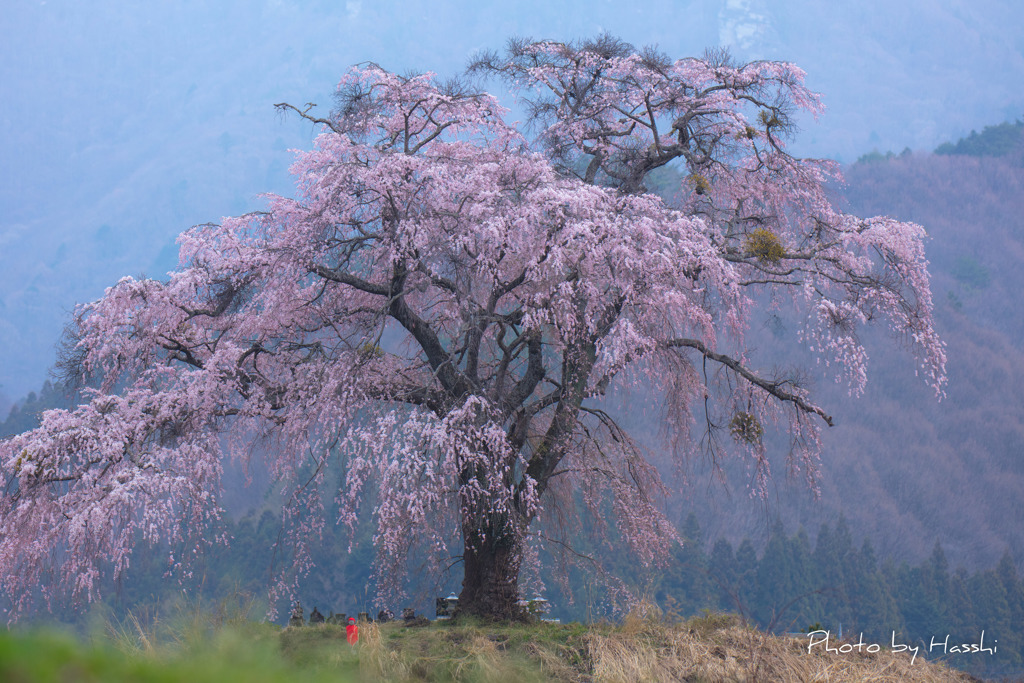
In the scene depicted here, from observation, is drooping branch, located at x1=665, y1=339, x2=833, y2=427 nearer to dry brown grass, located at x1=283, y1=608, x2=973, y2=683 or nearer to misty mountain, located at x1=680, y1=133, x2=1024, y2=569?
dry brown grass, located at x1=283, y1=608, x2=973, y2=683

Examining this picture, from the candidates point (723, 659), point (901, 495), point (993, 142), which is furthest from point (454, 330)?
point (993, 142)

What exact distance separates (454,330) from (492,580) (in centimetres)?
331

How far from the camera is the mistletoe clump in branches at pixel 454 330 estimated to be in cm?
910

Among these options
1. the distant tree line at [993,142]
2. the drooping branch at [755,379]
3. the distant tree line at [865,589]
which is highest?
the distant tree line at [993,142]

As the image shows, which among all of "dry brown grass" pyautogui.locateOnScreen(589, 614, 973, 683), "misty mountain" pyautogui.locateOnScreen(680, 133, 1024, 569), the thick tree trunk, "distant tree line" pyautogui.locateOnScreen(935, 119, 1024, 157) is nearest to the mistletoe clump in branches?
the thick tree trunk

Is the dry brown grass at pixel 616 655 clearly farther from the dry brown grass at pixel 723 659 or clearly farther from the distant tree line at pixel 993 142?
the distant tree line at pixel 993 142

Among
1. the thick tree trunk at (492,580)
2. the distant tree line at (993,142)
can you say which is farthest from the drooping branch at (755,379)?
the distant tree line at (993,142)

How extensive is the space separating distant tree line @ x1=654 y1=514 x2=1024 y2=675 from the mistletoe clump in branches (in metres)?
26.1

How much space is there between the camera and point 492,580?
10.5 meters

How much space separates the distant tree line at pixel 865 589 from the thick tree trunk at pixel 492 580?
25888 millimetres

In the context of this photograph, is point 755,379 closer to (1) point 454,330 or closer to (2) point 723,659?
(2) point 723,659

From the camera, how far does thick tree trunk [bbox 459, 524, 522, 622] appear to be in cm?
1038

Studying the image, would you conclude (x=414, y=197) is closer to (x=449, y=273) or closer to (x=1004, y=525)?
(x=449, y=273)

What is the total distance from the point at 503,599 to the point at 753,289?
7125mm
